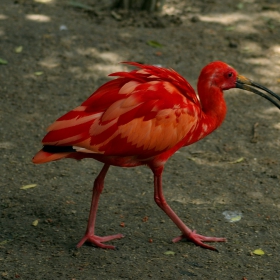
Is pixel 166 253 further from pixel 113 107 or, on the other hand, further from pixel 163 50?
pixel 163 50

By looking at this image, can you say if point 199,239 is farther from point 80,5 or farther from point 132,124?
point 80,5

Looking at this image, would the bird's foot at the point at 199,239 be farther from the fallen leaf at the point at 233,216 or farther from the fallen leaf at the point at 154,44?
the fallen leaf at the point at 154,44

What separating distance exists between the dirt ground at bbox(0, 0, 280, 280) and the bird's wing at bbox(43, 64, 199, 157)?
2.54 ft

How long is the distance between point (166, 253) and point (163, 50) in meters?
3.91

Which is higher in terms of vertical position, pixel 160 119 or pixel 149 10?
pixel 160 119

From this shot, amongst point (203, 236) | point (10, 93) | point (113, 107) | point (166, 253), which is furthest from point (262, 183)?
point (10, 93)

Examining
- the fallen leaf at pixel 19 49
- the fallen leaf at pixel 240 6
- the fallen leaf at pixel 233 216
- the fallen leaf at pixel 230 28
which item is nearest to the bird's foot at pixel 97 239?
the fallen leaf at pixel 233 216

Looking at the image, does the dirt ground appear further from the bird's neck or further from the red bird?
the bird's neck

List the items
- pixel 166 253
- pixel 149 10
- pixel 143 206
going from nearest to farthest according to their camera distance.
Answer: pixel 166 253, pixel 143 206, pixel 149 10

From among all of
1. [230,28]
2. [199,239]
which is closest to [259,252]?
[199,239]

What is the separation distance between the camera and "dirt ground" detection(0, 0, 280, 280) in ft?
14.0

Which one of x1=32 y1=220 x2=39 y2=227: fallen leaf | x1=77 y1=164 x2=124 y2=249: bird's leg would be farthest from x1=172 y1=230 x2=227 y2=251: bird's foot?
x1=32 y1=220 x2=39 y2=227: fallen leaf

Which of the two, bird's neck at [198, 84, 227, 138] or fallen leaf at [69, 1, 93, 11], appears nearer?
bird's neck at [198, 84, 227, 138]

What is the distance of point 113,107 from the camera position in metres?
4.10
